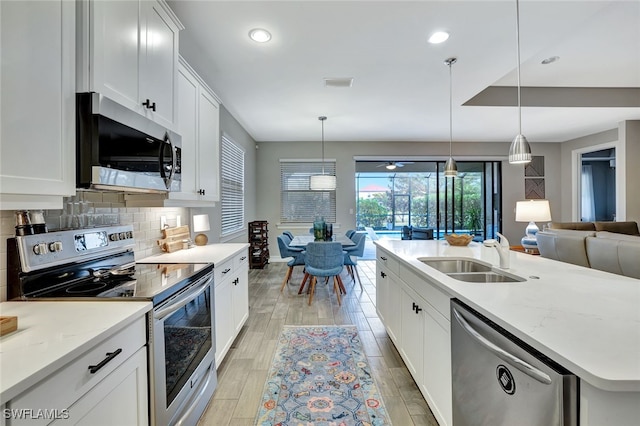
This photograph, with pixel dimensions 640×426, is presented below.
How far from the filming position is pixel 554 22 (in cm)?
225

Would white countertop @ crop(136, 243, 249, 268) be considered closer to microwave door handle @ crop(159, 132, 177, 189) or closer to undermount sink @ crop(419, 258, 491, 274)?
microwave door handle @ crop(159, 132, 177, 189)

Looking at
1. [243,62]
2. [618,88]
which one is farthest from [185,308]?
[618,88]

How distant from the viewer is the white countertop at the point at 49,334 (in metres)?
0.68

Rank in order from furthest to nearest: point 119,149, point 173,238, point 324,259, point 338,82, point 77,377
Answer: point 324,259 < point 338,82 < point 173,238 < point 119,149 < point 77,377

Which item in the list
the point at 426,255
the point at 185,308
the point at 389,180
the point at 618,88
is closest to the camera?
the point at 185,308

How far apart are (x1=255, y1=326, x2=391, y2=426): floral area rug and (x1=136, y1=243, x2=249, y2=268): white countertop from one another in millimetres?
959

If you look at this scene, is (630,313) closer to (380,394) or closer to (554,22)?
(380,394)

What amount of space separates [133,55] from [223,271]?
A: 148cm

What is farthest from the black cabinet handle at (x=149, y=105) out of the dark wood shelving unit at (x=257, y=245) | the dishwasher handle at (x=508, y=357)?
the dark wood shelving unit at (x=257, y=245)

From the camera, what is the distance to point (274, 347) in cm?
251

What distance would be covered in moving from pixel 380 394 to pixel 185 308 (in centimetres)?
140

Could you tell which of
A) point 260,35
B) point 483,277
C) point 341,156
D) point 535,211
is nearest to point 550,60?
point 535,211

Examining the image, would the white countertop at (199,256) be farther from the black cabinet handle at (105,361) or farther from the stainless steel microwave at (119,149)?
the black cabinet handle at (105,361)

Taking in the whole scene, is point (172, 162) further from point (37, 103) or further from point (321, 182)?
point (321, 182)
